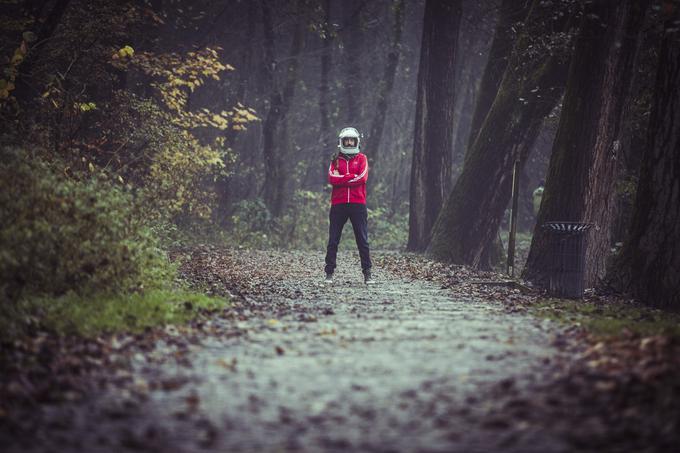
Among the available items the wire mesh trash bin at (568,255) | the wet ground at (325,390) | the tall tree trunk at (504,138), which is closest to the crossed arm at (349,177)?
the wire mesh trash bin at (568,255)

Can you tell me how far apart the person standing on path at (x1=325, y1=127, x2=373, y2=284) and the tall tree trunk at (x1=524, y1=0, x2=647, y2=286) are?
3215mm

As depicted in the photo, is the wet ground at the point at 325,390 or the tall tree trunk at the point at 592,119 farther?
the tall tree trunk at the point at 592,119

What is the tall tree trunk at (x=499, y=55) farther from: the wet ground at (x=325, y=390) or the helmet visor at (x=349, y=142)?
the wet ground at (x=325, y=390)

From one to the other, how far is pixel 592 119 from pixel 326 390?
9.71 metres

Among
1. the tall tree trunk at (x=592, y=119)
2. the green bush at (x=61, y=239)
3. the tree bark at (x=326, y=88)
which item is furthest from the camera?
the tree bark at (x=326, y=88)

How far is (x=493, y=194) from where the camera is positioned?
1903 cm

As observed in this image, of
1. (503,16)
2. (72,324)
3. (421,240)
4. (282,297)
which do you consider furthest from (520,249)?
(72,324)

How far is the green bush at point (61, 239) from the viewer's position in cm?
843

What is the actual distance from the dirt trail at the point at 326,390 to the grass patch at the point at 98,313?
0.46 meters

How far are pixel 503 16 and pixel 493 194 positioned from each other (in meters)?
5.55

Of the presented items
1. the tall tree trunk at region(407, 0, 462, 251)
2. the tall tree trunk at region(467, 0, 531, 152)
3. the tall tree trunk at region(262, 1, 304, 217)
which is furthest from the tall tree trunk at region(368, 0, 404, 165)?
the tall tree trunk at region(467, 0, 531, 152)

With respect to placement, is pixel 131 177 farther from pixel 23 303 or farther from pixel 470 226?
pixel 23 303

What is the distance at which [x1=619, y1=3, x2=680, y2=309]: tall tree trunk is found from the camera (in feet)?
39.9

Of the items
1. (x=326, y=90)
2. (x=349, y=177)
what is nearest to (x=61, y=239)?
(x=349, y=177)
